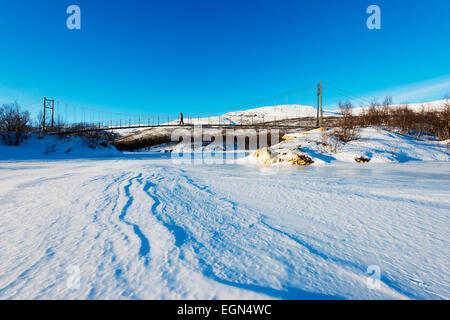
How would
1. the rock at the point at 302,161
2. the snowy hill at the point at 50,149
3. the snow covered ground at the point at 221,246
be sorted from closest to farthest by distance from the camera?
the snow covered ground at the point at 221,246, the rock at the point at 302,161, the snowy hill at the point at 50,149

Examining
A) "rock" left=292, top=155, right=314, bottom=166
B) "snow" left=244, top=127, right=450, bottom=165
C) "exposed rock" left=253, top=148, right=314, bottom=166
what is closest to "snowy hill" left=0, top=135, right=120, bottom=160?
"exposed rock" left=253, top=148, right=314, bottom=166

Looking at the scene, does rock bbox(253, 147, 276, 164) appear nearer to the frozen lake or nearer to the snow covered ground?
the snow covered ground

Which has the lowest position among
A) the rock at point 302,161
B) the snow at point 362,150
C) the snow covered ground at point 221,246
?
the snow covered ground at point 221,246

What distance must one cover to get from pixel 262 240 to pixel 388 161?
1004 cm

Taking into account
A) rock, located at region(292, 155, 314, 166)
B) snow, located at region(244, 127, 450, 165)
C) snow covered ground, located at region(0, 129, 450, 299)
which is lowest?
snow covered ground, located at region(0, 129, 450, 299)

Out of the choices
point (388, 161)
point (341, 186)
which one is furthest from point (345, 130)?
point (341, 186)

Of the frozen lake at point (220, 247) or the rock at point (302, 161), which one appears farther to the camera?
the rock at point (302, 161)

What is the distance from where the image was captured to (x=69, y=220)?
190 cm

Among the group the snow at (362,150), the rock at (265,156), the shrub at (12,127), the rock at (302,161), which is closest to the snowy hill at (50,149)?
the shrub at (12,127)

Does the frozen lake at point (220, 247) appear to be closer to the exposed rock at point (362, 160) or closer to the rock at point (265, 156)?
the rock at point (265, 156)

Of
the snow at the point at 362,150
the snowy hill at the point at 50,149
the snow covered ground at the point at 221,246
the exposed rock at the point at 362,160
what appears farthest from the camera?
the snowy hill at the point at 50,149

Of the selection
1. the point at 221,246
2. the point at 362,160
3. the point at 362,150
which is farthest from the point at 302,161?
the point at 221,246

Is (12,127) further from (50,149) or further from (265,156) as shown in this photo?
(265,156)

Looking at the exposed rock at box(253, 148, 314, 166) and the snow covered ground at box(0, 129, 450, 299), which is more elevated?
the exposed rock at box(253, 148, 314, 166)
